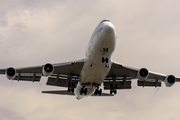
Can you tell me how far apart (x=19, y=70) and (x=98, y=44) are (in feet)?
34.7

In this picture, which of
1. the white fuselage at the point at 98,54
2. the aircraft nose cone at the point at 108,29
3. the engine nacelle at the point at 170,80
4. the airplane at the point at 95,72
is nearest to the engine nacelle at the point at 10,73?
the airplane at the point at 95,72

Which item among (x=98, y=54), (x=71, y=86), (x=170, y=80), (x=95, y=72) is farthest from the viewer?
(x=71, y=86)

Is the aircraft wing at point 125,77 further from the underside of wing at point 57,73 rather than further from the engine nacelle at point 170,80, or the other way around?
the underside of wing at point 57,73

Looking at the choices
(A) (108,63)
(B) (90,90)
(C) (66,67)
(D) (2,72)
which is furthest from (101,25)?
(D) (2,72)

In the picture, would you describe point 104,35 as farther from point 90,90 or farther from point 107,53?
point 90,90

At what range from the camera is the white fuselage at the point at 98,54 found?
21.3 metres

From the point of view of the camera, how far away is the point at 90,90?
29.7m

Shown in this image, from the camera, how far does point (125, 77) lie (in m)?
31.3

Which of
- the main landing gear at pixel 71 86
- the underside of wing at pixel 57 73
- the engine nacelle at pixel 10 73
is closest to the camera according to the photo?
the engine nacelle at pixel 10 73

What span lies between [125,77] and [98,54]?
9644mm

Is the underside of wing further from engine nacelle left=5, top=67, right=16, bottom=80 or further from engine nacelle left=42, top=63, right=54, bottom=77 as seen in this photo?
engine nacelle left=42, top=63, right=54, bottom=77

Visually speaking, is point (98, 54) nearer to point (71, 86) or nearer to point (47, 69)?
point (47, 69)

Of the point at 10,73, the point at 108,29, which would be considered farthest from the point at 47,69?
the point at 108,29

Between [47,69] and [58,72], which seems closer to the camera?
[47,69]
